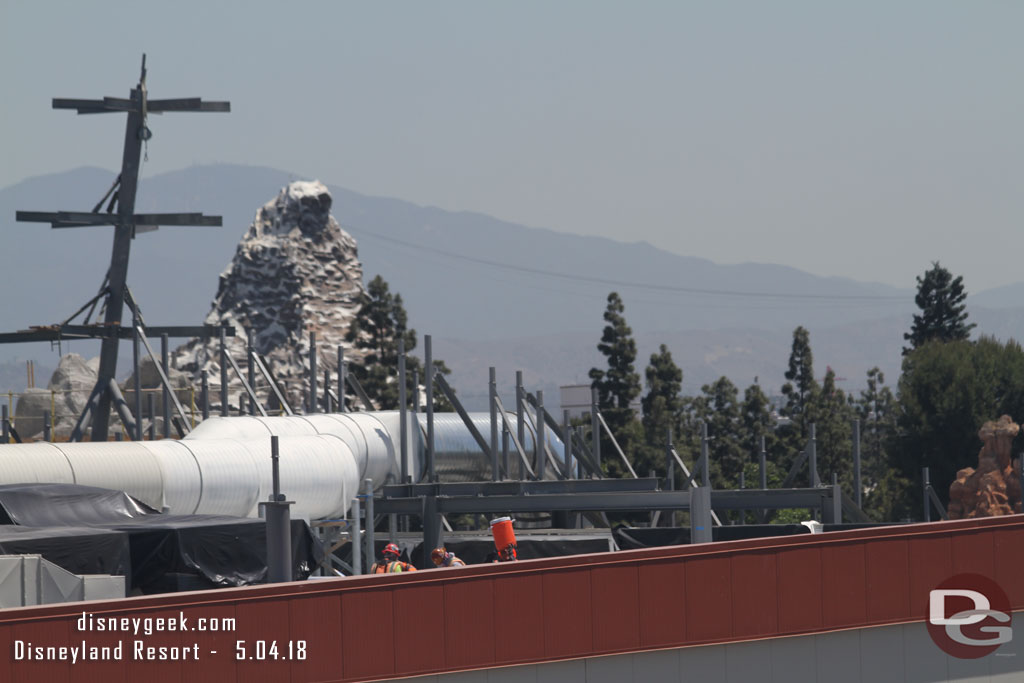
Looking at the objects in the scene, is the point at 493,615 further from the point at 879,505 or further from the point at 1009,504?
the point at 879,505

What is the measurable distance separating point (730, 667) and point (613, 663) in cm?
197

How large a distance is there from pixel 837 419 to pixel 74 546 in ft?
232

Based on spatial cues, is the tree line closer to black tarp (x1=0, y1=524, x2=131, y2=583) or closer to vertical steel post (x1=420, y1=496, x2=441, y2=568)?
vertical steel post (x1=420, y1=496, x2=441, y2=568)

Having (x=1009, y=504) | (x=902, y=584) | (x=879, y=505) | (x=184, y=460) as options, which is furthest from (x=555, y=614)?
(x=879, y=505)

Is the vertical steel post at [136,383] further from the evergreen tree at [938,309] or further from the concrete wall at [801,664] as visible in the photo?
the evergreen tree at [938,309]

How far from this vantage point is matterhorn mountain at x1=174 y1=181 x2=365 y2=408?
102500 millimetres

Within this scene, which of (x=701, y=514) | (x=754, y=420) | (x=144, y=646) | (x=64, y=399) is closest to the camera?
(x=144, y=646)

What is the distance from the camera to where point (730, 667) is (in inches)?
792

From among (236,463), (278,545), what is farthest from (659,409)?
(278,545)

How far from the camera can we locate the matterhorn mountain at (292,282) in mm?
102500
